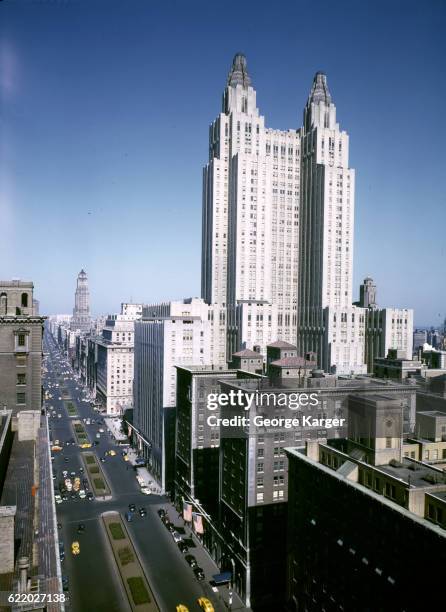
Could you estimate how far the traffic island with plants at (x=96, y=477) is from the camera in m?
96.4

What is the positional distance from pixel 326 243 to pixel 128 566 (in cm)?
9011

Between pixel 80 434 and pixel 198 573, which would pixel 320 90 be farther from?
pixel 198 573

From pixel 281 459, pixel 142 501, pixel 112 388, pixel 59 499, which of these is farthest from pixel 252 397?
pixel 112 388

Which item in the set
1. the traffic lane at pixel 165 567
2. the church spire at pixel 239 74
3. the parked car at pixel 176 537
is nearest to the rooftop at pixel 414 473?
the traffic lane at pixel 165 567

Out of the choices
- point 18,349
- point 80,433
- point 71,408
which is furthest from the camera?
point 71,408

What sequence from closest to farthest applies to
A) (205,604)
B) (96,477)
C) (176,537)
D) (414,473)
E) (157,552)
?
(414,473)
(205,604)
(157,552)
(176,537)
(96,477)

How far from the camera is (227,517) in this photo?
68938 millimetres

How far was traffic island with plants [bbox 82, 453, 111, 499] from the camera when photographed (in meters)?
96.4

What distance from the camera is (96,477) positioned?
106m

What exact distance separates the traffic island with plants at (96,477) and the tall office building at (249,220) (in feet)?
137

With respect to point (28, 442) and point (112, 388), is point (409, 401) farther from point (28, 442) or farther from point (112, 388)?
point (112, 388)

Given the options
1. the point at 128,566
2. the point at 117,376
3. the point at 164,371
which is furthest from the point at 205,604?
the point at 117,376

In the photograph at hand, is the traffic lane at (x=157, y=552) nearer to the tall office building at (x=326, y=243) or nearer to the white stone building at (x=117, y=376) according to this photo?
the tall office building at (x=326, y=243)

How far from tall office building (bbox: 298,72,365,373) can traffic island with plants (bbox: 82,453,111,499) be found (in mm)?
57303
